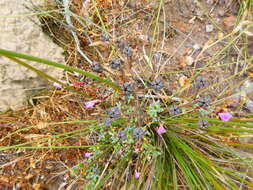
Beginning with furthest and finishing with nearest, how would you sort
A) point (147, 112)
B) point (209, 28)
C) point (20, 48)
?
1. point (209, 28)
2. point (20, 48)
3. point (147, 112)

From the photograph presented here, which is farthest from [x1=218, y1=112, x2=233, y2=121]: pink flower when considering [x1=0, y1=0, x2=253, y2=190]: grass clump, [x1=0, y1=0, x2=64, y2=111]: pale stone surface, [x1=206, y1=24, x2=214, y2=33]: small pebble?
[x1=0, y1=0, x2=64, y2=111]: pale stone surface

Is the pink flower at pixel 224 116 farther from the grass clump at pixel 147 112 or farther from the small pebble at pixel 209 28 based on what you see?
the small pebble at pixel 209 28

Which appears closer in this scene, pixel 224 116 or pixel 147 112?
pixel 224 116

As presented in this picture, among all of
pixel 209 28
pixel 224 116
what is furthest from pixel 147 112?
pixel 209 28

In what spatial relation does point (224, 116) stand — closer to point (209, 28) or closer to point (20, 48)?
point (209, 28)

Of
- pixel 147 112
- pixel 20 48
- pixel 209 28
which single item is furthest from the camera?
pixel 209 28

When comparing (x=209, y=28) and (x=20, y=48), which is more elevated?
(x=209, y=28)

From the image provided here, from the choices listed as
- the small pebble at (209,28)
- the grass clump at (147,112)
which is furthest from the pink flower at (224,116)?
the small pebble at (209,28)

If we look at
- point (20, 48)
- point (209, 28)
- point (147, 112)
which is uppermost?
point (209, 28)

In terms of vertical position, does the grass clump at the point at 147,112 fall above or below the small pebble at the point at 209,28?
below
